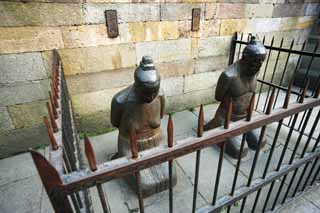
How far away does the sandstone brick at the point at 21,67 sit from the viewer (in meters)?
2.64

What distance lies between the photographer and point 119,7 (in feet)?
9.81

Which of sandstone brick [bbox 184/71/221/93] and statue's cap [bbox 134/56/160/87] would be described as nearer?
statue's cap [bbox 134/56/160/87]

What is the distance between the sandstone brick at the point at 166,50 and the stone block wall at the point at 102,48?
18 mm

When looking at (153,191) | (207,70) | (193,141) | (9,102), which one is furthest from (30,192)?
(207,70)

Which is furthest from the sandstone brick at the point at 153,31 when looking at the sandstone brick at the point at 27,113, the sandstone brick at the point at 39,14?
the sandstone brick at the point at 27,113

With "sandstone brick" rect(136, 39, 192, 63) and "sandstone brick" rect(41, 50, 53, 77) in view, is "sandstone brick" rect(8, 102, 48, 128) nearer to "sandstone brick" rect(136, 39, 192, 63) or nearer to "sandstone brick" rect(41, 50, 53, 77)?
"sandstone brick" rect(41, 50, 53, 77)

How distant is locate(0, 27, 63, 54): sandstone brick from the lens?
253cm

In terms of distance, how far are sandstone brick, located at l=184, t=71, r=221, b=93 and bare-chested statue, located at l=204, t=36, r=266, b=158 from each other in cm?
133

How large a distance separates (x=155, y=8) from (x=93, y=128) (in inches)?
94.5

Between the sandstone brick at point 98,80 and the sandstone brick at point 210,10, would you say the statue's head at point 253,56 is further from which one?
the sandstone brick at point 98,80

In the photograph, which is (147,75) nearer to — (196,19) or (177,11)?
(177,11)

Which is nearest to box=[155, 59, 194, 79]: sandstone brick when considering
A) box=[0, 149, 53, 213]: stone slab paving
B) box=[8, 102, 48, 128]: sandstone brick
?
box=[8, 102, 48, 128]: sandstone brick

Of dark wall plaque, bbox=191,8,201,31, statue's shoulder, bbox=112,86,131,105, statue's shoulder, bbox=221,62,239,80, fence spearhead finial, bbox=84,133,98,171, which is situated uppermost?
dark wall plaque, bbox=191,8,201,31

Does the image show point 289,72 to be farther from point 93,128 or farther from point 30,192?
point 30,192
